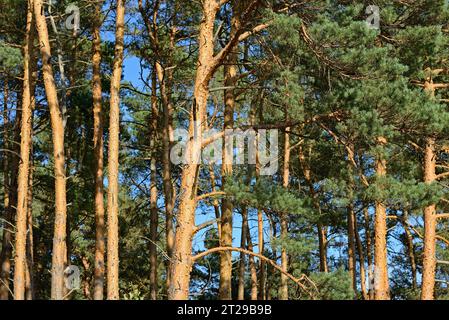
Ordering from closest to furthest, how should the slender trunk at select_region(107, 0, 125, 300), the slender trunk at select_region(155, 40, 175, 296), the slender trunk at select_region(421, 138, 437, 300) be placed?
the slender trunk at select_region(107, 0, 125, 300)
the slender trunk at select_region(421, 138, 437, 300)
the slender trunk at select_region(155, 40, 175, 296)

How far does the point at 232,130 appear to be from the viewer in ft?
33.1

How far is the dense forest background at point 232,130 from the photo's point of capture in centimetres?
999

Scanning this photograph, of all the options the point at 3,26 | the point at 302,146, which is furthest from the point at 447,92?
the point at 3,26

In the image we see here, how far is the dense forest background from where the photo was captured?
999 cm

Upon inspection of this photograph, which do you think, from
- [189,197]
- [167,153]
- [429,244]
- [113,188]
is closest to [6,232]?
[167,153]

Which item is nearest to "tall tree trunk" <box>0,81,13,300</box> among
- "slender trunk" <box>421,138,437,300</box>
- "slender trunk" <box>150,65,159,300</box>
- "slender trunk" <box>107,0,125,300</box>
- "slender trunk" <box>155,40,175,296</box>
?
"slender trunk" <box>150,65,159,300</box>

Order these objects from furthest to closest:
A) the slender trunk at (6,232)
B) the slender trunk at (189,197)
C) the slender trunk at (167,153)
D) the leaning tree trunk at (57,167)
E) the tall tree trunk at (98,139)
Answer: the slender trunk at (6,232), the slender trunk at (167,153), the tall tree trunk at (98,139), the leaning tree trunk at (57,167), the slender trunk at (189,197)

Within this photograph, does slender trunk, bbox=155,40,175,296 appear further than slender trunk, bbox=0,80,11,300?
No

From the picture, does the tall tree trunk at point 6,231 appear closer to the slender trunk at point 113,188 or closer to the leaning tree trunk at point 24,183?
the leaning tree trunk at point 24,183

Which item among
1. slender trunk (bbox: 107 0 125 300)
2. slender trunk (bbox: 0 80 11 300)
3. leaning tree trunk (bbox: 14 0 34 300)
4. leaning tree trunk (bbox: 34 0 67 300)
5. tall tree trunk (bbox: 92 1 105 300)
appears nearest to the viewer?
leaning tree trunk (bbox: 34 0 67 300)

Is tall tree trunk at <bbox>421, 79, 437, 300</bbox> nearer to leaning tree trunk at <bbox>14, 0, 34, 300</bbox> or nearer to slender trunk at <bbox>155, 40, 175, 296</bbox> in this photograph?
slender trunk at <bbox>155, 40, 175, 296</bbox>

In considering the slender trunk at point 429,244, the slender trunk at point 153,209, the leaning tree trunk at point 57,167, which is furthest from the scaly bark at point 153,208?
the slender trunk at point 429,244

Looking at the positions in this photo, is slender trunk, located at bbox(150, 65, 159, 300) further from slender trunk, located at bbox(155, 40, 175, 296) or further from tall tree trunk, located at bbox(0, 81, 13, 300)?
tall tree trunk, located at bbox(0, 81, 13, 300)
